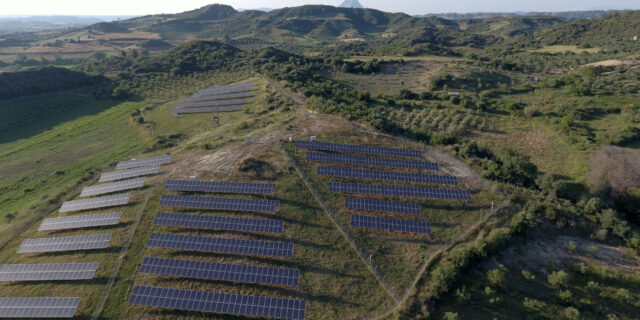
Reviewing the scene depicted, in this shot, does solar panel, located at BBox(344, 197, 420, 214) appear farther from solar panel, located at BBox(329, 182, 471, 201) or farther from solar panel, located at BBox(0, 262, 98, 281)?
solar panel, located at BBox(0, 262, 98, 281)

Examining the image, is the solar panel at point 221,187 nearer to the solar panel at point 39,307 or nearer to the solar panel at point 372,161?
the solar panel at point 372,161

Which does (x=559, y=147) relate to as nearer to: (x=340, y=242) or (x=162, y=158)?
(x=340, y=242)

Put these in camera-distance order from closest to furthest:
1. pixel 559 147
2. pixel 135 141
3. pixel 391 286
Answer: pixel 391 286 < pixel 559 147 < pixel 135 141

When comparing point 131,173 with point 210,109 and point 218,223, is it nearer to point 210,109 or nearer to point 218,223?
point 218,223

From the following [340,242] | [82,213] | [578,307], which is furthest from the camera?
[82,213]

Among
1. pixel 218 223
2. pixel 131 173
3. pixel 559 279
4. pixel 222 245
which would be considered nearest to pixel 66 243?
pixel 131 173

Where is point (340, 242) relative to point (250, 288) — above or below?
above

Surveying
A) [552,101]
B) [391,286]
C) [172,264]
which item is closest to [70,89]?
[172,264]
